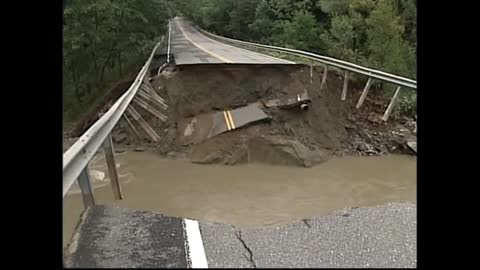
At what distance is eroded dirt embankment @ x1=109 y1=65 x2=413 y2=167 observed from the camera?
53.1ft

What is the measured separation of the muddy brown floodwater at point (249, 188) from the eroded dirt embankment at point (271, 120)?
0.72 meters

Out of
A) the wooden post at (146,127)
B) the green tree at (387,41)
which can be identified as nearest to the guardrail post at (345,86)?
the green tree at (387,41)

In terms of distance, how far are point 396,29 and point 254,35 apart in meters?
34.0

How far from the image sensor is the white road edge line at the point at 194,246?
352 centimetres

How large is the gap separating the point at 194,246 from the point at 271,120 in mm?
13660

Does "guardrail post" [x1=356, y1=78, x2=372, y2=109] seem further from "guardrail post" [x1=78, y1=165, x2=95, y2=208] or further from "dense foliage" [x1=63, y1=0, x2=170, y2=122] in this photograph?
"guardrail post" [x1=78, y1=165, x2=95, y2=208]

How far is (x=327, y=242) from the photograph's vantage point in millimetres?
4293

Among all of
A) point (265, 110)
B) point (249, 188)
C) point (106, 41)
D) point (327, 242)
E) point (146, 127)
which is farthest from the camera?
point (106, 41)

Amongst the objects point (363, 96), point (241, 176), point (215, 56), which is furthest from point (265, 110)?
point (215, 56)

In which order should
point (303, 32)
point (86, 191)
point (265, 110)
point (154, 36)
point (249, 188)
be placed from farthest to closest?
1. point (303, 32)
2. point (154, 36)
3. point (265, 110)
4. point (249, 188)
5. point (86, 191)

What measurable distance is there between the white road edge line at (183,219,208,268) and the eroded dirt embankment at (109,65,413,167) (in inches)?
413

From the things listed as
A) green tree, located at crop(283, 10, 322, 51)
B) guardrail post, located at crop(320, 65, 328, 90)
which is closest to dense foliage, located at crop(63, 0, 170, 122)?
guardrail post, located at crop(320, 65, 328, 90)

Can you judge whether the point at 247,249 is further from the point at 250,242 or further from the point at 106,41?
the point at 106,41
